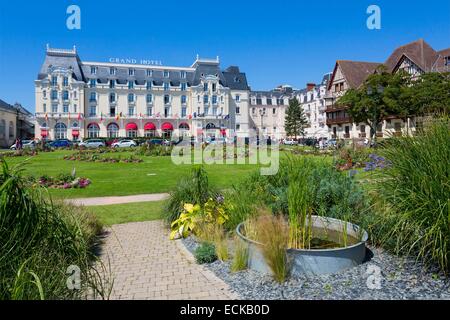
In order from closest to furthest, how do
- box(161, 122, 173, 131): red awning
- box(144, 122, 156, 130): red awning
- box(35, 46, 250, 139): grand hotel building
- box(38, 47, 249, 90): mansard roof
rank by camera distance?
box(35, 46, 250, 139): grand hotel building < box(38, 47, 249, 90): mansard roof < box(144, 122, 156, 130): red awning < box(161, 122, 173, 131): red awning

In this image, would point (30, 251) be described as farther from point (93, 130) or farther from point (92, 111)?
point (92, 111)

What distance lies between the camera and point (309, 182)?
6648 millimetres

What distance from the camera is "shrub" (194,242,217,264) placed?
5.83 metres

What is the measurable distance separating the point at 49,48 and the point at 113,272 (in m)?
76.3

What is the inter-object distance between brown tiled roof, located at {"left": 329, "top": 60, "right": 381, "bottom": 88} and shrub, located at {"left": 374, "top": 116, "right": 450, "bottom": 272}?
5791 centimetres

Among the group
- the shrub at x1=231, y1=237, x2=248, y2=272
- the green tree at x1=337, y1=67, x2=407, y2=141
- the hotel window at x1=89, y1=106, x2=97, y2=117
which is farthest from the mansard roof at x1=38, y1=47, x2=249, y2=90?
the shrub at x1=231, y1=237, x2=248, y2=272

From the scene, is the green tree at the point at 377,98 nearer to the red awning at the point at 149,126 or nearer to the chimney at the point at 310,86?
the red awning at the point at 149,126

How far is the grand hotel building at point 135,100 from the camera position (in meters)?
68.2

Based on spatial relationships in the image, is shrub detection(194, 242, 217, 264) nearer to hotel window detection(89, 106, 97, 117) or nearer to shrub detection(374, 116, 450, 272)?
shrub detection(374, 116, 450, 272)

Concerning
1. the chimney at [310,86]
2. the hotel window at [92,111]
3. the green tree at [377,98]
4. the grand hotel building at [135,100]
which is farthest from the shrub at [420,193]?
the chimney at [310,86]

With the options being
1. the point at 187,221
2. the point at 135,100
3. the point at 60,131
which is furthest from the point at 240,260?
the point at 135,100

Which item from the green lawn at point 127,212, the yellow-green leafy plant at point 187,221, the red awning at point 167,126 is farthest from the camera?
the red awning at point 167,126

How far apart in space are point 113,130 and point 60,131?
10.00 m

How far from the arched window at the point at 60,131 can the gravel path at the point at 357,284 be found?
71041 mm
